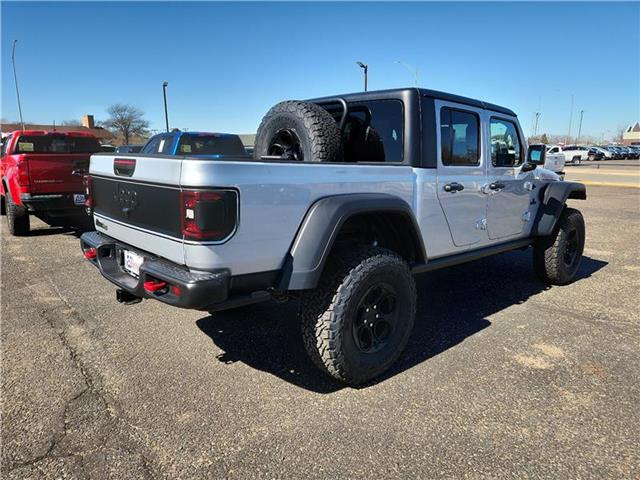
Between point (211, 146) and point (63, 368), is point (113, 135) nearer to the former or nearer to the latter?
point (211, 146)

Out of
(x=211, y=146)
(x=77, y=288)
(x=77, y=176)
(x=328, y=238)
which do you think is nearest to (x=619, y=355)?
(x=328, y=238)

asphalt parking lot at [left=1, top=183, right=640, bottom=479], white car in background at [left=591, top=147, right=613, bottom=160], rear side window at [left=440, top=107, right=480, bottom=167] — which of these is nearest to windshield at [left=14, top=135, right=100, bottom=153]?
asphalt parking lot at [left=1, top=183, right=640, bottom=479]

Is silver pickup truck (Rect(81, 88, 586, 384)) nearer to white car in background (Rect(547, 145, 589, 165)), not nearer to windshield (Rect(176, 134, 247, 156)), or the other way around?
windshield (Rect(176, 134, 247, 156))

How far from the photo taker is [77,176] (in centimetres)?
770

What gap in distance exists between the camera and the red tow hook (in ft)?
8.54

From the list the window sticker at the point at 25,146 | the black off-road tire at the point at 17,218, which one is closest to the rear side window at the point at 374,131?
the black off-road tire at the point at 17,218

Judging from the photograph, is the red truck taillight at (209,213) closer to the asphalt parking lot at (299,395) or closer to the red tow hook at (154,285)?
the red tow hook at (154,285)

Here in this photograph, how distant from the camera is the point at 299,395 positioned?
9.72ft

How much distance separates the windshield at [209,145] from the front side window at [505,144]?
4.97 m

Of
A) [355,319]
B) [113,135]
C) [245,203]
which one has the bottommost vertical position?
[355,319]

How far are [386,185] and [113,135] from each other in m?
71.8

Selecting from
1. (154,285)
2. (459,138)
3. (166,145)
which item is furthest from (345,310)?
(166,145)

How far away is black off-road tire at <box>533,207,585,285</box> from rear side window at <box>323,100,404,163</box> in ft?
8.75

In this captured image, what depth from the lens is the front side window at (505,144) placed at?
4.38 meters
